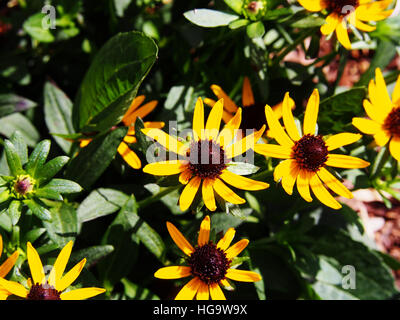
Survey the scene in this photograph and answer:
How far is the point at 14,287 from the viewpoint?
3.85 ft

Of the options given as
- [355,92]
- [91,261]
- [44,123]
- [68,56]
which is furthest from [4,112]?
[355,92]

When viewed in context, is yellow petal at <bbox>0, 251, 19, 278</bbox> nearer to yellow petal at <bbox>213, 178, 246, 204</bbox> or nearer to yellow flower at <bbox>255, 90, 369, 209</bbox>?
yellow petal at <bbox>213, 178, 246, 204</bbox>

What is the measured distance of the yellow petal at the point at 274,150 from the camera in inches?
50.0

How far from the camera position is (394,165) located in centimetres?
151

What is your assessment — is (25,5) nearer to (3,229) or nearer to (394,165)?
(3,229)

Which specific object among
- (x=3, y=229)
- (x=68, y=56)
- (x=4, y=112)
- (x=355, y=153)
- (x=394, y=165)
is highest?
(x=68, y=56)

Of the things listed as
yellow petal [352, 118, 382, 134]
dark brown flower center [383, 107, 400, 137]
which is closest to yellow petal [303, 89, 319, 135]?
yellow petal [352, 118, 382, 134]

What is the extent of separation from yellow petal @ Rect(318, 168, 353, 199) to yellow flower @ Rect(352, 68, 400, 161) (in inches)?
6.6

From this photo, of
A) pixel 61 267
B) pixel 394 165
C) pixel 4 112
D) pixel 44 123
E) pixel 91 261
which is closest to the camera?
pixel 61 267

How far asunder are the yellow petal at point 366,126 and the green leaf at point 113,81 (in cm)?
64

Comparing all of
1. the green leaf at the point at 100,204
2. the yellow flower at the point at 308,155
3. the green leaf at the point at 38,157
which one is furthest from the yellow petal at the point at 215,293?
the green leaf at the point at 38,157

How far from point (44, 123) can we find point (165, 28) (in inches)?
25.3

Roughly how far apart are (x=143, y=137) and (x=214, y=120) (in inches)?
8.4

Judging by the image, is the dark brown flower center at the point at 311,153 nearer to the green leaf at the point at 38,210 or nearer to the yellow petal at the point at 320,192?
the yellow petal at the point at 320,192
